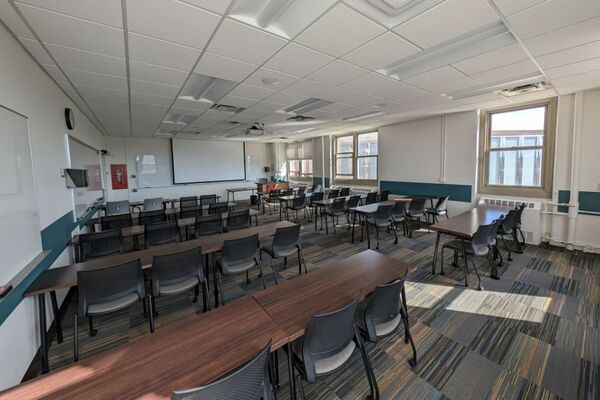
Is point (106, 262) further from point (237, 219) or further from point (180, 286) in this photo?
point (237, 219)

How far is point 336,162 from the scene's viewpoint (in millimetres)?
10250

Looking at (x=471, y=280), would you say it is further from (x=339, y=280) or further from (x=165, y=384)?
(x=165, y=384)

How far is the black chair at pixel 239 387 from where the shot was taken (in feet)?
3.07

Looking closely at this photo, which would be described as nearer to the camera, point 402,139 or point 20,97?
point 20,97

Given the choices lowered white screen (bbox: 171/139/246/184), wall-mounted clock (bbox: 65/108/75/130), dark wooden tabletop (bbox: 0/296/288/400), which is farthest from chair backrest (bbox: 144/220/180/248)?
lowered white screen (bbox: 171/139/246/184)

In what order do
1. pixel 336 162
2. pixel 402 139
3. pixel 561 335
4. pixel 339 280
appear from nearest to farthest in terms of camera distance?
pixel 339 280
pixel 561 335
pixel 402 139
pixel 336 162

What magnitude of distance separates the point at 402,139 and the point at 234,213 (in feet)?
18.0

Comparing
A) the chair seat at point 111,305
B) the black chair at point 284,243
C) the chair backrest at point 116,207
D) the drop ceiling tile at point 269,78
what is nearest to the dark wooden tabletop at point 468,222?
the black chair at point 284,243

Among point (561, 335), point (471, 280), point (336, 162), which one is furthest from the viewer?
point (336, 162)

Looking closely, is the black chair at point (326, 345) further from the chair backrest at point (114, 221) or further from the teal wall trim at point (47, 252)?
the chair backrest at point (114, 221)

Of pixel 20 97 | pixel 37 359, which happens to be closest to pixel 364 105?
pixel 20 97

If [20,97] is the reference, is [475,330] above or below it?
below

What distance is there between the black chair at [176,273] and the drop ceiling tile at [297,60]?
7.53 feet

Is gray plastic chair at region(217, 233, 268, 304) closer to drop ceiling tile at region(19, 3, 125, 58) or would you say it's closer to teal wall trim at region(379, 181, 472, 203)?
drop ceiling tile at region(19, 3, 125, 58)
